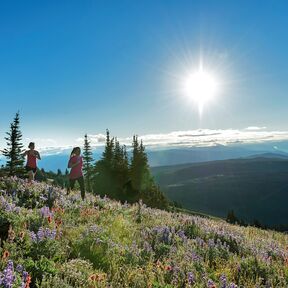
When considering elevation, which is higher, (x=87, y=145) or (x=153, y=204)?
(x=87, y=145)

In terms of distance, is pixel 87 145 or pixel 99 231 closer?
pixel 99 231

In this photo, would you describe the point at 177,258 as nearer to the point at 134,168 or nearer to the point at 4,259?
the point at 4,259

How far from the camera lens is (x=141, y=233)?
918 centimetres

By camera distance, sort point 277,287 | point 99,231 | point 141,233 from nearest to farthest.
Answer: point 277,287 → point 99,231 → point 141,233

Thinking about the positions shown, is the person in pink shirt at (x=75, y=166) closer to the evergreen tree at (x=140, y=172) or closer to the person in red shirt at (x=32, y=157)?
the person in red shirt at (x=32, y=157)

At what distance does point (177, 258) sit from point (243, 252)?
2.71 meters

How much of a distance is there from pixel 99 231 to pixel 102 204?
19.1 feet

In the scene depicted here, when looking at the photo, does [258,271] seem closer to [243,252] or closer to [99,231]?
[243,252]

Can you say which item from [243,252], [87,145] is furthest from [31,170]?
[87,145]

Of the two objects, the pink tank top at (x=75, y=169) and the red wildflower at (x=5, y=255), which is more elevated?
the pink tank top at (x=75, y=169)

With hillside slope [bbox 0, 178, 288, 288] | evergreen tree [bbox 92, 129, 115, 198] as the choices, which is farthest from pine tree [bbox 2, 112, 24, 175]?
hillside slope [bbox 0, 178, 288, 288]

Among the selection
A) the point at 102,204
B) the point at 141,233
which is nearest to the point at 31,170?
the point at 102,204

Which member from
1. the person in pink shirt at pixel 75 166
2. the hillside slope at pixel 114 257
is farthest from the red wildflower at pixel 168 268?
the person in pink shirt at pixel 75 166

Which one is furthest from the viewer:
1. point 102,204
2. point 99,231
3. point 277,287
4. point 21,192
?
point 102,204
